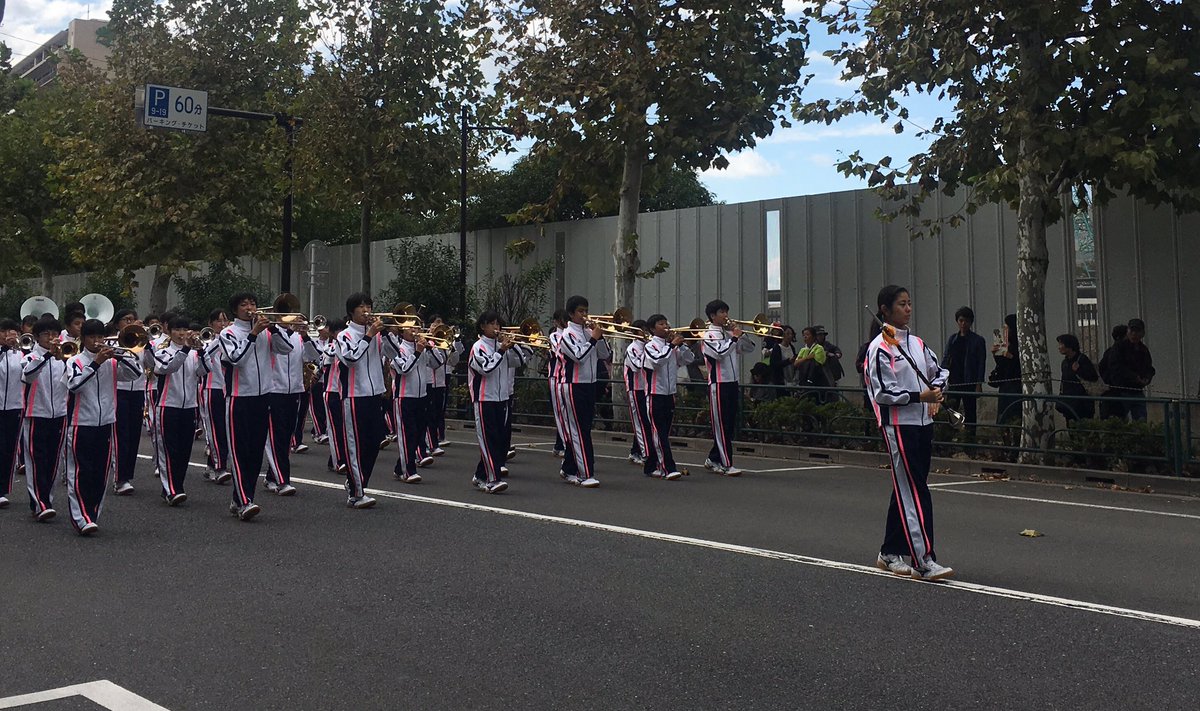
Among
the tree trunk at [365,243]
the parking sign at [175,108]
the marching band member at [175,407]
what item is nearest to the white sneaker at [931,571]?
the marching band member at [175,407]

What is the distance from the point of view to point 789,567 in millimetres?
7625

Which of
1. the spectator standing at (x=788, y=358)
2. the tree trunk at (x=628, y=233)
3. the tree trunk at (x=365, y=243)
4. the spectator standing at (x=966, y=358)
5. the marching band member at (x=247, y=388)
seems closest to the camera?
the marching band member at (x=247, y=388)

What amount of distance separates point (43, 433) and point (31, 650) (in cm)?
483

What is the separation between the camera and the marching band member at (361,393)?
10570 mm

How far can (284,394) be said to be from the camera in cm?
1099

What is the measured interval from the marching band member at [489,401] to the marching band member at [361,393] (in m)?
1.11

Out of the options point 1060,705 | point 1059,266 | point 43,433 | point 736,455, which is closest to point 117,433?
point 43,433

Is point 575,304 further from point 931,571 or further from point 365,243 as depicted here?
point 365,243

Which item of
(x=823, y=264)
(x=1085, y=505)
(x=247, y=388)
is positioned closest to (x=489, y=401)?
(x=247, y=388)

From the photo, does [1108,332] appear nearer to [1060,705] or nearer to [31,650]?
[1060,705]

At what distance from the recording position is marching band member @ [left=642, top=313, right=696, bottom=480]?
43.3ft

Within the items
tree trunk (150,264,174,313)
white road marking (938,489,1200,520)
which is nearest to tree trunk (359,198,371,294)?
tree trunk (150,264,174,313)

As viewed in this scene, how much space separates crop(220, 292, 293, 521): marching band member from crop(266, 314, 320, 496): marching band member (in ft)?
0.48

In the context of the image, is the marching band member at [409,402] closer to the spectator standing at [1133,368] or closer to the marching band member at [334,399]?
the marching band member at [334,399]
